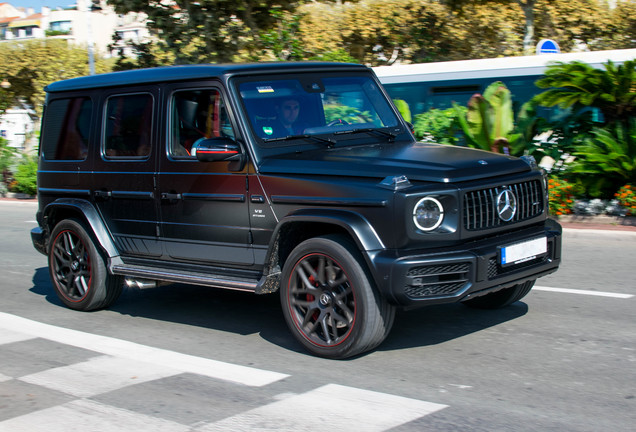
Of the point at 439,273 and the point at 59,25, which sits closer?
the point at 439,273

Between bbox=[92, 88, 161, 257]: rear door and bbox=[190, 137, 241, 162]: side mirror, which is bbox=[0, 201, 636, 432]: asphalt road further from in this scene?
bbox=[190, 137, 241, 162]: side mirror

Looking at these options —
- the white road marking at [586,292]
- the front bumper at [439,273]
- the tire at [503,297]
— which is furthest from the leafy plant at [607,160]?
the front bumper at [439,273]

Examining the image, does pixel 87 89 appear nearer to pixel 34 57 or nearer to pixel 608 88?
pixel 608 88

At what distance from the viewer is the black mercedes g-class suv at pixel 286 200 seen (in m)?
4.86

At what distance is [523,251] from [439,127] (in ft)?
27.7

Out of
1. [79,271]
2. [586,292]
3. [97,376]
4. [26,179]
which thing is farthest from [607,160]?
[26,179]

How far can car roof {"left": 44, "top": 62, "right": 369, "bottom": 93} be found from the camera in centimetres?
586

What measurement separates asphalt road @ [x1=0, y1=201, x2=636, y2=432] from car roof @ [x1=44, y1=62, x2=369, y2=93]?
6.35 feet

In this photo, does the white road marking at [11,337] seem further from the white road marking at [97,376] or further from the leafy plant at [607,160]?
the leafy plant at [607,160]

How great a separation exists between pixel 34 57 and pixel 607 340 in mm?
46664

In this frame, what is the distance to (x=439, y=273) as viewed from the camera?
4.79 meters

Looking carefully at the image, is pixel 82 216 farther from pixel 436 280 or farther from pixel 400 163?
pixel 436 280

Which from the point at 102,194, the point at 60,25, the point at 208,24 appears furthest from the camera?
the point at 60,25

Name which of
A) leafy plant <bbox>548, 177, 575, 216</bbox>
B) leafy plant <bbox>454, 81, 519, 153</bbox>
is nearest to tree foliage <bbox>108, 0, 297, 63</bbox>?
leafy plant <bbox>454, 81, 519, 153</bbox>
